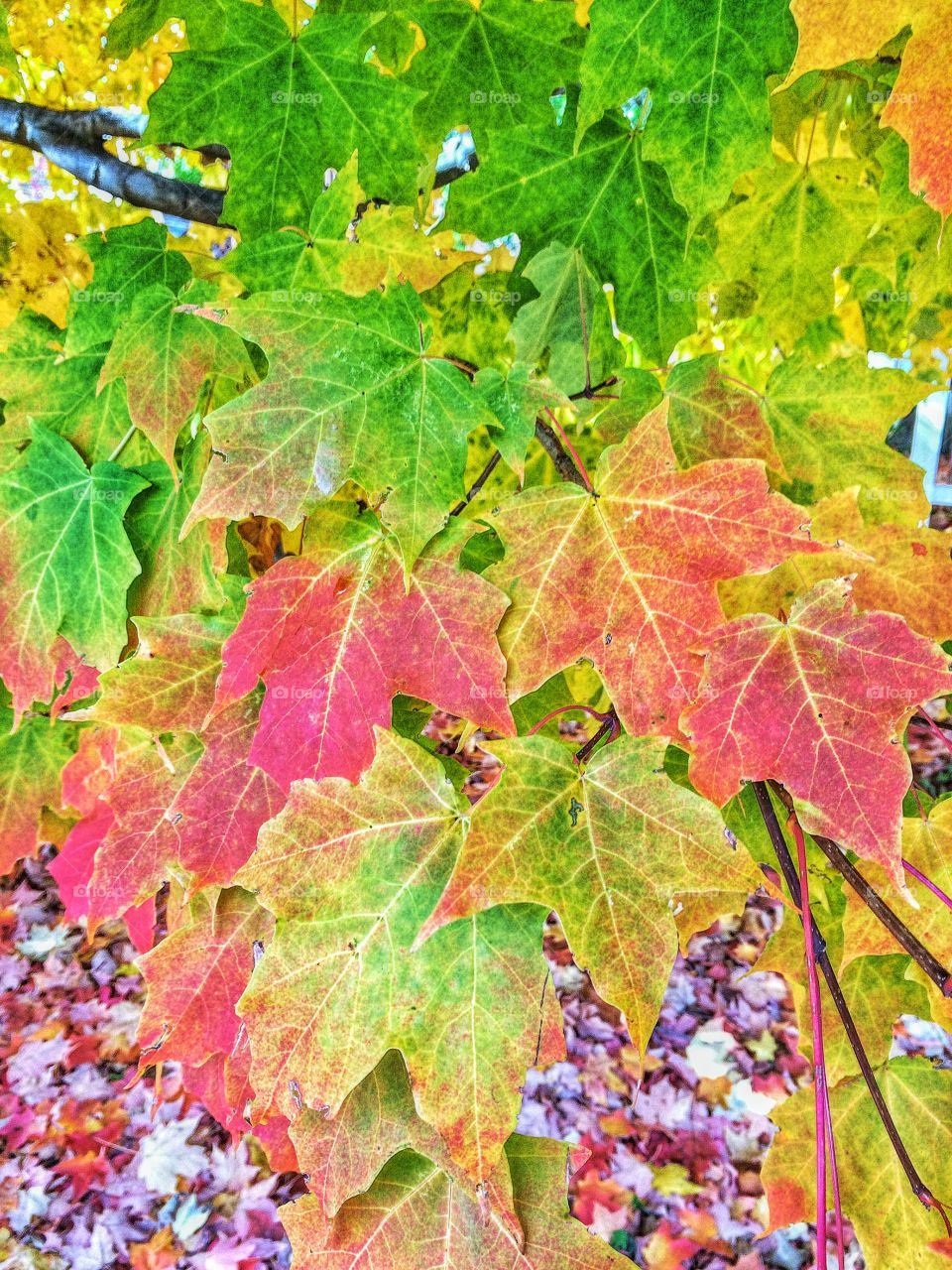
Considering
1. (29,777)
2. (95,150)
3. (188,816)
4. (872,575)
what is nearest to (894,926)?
(872,575)

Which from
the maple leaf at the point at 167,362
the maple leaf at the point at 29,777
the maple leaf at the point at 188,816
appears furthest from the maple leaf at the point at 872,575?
the maple leaf at the point at 29,777

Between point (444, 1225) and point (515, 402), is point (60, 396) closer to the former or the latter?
point (515, 402)

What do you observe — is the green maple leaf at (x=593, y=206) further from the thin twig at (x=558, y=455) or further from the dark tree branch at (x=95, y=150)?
the dark tree branch at (x=95, y=150)

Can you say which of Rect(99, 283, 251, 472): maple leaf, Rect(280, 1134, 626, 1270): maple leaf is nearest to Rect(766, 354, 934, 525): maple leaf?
Rect(99, 283, 251, 472): maple leaf

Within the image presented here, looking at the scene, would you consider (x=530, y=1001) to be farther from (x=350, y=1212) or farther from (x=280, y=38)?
(x=280, y=38)

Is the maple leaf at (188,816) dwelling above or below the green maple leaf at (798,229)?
below

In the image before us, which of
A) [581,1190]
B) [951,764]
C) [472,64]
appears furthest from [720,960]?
[472,64]

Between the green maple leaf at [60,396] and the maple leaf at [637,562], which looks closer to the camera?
the maple leaf at [637,562]
